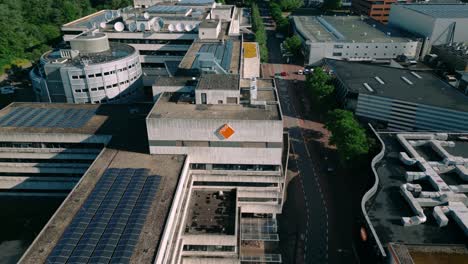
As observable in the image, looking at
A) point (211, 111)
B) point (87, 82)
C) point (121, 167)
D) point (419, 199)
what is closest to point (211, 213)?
point (121, 167)

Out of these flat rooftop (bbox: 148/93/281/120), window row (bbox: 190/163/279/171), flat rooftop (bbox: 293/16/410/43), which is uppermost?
flat rooftop (bbox: 148/93/281/120)

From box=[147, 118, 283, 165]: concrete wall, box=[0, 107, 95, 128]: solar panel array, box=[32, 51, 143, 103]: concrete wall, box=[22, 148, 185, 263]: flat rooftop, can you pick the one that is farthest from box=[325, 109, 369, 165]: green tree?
box=[32, 51, 143, 103]: concrete wall

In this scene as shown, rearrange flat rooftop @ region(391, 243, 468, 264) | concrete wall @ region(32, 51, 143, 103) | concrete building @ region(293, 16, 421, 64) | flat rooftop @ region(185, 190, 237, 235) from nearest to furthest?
flat rooftop @ region(391, 243, 468, 264) < flat rooftop @ region(185, 190, 237, 235) < concrete wall @ region(32, 51, 143, 103) < concrete building @ region(293, 16, 421, 64)

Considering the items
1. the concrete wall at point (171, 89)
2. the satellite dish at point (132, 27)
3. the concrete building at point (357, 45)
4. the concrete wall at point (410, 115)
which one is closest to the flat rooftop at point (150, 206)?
the concrete wall at point (171, 89)

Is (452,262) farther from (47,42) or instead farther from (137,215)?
(47,42)

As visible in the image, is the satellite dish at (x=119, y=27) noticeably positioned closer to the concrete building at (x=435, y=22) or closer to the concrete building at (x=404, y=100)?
the concrete building at (x=404, y=100)

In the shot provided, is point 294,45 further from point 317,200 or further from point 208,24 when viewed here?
point 317,200

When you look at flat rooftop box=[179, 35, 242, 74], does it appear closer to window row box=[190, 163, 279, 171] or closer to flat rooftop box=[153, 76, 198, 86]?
flat rooftop box=[153, 76, 198, 86]

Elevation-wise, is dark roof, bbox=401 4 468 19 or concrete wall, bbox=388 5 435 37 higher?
dark roof, bbox=401 4 468 19
